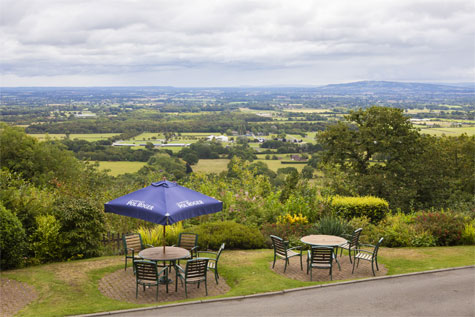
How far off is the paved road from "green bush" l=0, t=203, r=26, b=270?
4.62 m

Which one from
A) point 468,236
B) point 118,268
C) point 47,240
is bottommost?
point 468,236

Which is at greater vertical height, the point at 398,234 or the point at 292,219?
the point at 292,219

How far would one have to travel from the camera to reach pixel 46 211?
12.2m

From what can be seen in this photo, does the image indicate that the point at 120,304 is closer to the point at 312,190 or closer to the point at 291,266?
the point at 291,266

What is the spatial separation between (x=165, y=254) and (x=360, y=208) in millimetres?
8960

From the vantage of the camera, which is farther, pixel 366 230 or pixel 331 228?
pixel 366 230

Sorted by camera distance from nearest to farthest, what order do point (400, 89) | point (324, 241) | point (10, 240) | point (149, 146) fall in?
point (10, 240) < point (324, 241) < point (149, 146) < point (400, 89)

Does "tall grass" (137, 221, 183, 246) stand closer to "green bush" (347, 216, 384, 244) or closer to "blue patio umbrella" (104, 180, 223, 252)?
"blue patio umbrella" (104, 180, 223, 252)

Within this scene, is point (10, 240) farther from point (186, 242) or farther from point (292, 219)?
point (292, 219)

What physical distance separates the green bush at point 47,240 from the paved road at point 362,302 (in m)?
4.75

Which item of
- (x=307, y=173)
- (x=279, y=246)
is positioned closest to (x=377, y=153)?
(x=307, y=173)

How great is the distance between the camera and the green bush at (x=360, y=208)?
1666 centimetres

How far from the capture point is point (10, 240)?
35.5 feet

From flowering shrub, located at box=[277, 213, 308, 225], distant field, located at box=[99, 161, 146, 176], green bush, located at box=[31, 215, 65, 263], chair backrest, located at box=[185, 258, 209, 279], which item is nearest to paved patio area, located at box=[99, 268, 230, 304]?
chair backrest, located at box=[185, 258, 209, 279]
